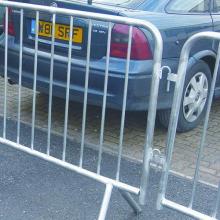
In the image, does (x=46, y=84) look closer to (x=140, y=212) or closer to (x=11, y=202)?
(x=11, y=202)

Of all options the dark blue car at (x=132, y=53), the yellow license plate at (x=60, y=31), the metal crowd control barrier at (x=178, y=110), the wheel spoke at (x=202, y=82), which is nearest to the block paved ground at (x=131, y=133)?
the dark blue car at (x=132, y=53)

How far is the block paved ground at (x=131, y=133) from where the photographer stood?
14.3 ft

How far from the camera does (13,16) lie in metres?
4.93

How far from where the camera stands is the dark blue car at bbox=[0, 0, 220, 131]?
427 centimetres

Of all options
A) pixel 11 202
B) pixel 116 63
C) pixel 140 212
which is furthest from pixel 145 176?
pixel 116 63

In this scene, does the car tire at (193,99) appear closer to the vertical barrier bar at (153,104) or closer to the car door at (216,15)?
the car door at (216,15)

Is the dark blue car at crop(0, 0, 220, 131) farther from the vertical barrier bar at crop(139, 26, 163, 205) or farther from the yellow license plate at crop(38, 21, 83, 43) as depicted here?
the vertical barrier bar at crop(139, 26, 163, 205)

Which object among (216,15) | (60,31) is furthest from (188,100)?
(60,31)

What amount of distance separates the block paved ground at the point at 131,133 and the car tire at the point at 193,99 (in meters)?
0.13

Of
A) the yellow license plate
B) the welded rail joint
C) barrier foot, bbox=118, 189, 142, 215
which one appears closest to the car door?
the yellow license plate

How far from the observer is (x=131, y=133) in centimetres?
498

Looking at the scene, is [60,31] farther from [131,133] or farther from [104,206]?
[104,206]

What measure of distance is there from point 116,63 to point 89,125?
3.42 feet

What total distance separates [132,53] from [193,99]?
993mm
